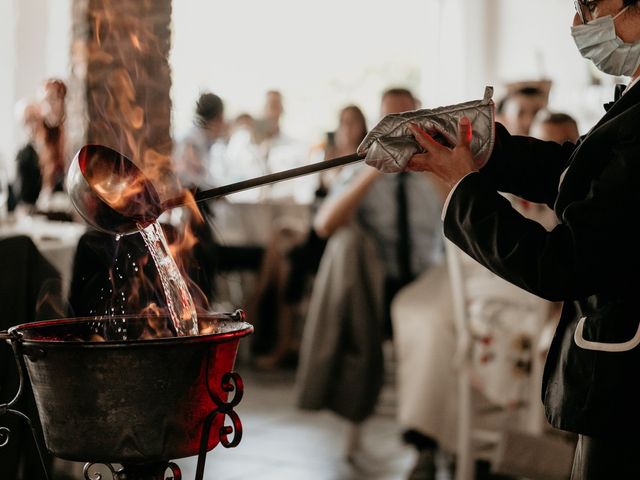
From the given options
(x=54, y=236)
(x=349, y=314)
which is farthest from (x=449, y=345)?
(x=54, y=236)

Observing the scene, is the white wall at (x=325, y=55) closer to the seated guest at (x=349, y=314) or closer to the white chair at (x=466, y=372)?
the seated guest at (x=349, y=314)

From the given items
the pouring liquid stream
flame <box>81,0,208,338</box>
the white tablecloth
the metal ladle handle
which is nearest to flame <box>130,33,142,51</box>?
flame <box>81,0,208,338</box>

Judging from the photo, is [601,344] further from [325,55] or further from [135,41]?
[325,55]

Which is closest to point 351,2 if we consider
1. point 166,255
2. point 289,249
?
point 289,249

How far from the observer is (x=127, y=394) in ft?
5.29

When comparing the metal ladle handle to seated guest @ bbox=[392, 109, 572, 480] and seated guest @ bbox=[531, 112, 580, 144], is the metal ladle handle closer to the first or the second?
seated guest @ bbox=[392, 109, 572, 480]

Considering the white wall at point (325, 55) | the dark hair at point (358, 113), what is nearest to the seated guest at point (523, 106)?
the dark hair at point (358, 113)

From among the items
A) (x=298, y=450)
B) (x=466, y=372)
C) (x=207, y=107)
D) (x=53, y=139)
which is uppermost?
(x=207, y=107)

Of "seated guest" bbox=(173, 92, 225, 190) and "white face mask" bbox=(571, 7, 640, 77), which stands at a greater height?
"white face mask" bbox=(571, 7, 640, 77)

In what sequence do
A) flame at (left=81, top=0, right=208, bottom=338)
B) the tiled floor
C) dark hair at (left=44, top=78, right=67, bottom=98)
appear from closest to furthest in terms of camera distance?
flame at (left=81, top=0, right=208, bottom=338)
the tiled floor
dark hair at (left=44, top=78, right=67, bottom=98)

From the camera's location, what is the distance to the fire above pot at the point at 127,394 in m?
1.60

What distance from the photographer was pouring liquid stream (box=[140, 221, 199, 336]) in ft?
6.21

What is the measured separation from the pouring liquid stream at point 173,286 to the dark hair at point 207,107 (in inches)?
64.5

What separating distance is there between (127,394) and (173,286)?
36 centimetres
